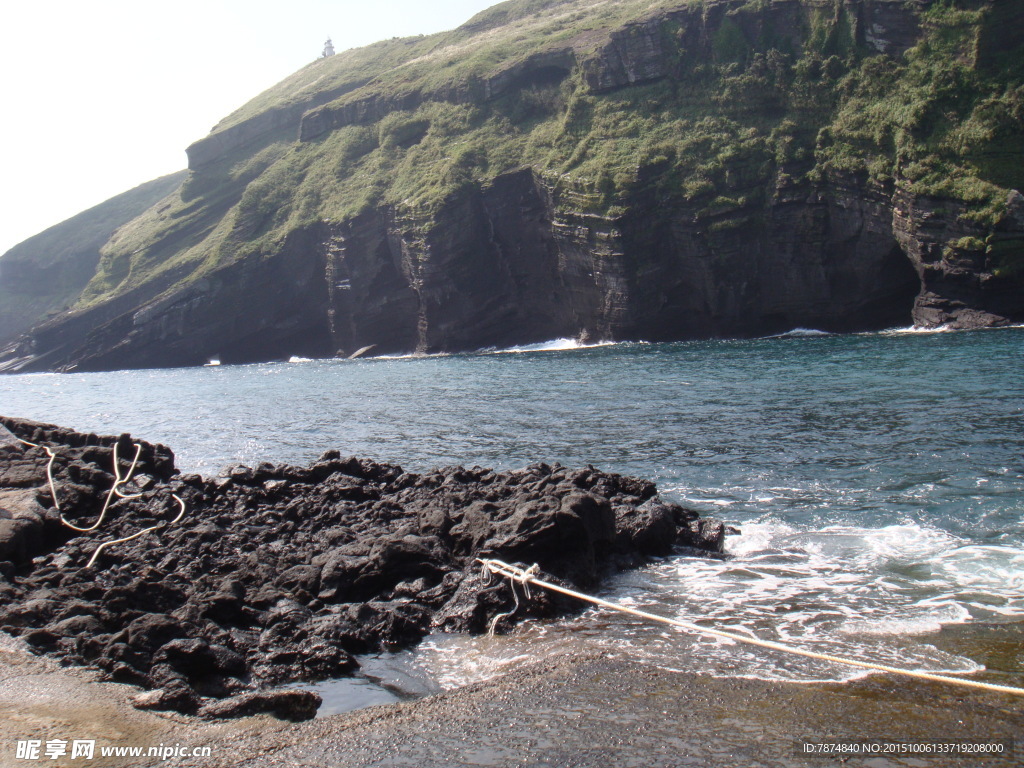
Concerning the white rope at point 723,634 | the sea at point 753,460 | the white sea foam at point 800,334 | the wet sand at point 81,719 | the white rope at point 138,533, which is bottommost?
the white sea foam at point 800,334

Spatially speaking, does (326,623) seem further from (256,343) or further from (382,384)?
(256,343)

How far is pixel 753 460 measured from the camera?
63.1 ft

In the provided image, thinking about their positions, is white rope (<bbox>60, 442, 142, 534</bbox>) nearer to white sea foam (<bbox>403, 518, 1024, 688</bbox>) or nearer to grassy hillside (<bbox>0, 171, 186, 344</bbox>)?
white sea foam (<bbox>403, 518, 1024, 688</bbox>)

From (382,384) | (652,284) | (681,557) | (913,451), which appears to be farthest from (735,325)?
(681,557)

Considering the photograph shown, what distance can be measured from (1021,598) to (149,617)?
34.6ft

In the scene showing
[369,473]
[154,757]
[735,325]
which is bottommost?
[735,325]

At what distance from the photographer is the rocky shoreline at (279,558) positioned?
29.9 feet

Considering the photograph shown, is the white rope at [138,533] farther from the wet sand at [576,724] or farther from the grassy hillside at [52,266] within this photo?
the grassy hillside at [52,266]

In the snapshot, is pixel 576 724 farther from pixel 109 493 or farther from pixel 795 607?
pixel 109 493

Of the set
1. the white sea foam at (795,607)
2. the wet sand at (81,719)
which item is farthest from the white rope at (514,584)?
the wet sand at (81,719)

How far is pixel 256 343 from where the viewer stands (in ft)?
292

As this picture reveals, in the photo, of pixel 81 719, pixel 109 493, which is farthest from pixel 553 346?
pixel 81 719

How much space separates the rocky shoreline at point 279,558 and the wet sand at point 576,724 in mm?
713

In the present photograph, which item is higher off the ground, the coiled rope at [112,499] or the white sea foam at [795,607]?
the coiled rope at [112,499]
